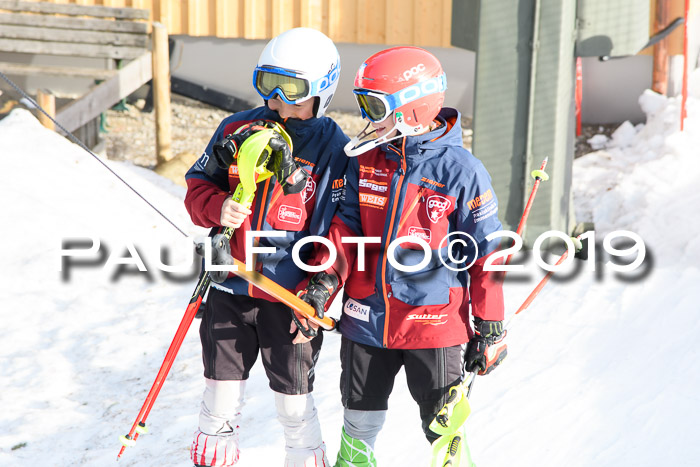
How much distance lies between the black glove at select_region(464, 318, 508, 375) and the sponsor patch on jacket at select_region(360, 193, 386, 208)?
0.60 m

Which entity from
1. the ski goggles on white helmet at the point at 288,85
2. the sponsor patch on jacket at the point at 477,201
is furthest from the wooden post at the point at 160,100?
the sponsor patch on jacket at the point at 477,201

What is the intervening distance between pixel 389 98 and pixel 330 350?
2726 millimetres

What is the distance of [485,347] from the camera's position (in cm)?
333

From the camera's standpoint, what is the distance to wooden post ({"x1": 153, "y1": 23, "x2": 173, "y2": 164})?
9.45 m

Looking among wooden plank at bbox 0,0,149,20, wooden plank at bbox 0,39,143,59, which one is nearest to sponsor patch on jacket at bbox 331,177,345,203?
wooden plank at bbox 0,39,143,59

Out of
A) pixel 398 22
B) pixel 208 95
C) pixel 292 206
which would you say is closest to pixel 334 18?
pixel 398 22

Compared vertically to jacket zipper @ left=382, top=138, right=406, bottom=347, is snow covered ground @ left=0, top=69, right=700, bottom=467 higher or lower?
lower

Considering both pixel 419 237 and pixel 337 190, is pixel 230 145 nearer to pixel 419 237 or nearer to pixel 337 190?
pixel 337 190

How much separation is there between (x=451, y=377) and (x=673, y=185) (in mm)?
4742

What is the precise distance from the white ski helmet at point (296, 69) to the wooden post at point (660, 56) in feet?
25.1

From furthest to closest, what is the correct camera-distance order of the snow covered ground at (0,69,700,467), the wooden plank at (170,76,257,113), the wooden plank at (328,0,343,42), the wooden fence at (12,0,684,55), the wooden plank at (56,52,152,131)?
the wooden plank at (170,76,257,113)
the wooden plank at (328,0,343,42)
the wooden fence at (12,0,684,55)
the wooden plank at (56,52,152,131)
the snow covered ground at (0,69,700,467)

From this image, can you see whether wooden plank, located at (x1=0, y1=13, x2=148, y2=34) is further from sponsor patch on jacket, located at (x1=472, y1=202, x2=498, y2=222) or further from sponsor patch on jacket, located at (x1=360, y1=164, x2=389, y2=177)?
sponsor patch on jacket, located at (x1=472, y1=202, x2=498, y2=222)

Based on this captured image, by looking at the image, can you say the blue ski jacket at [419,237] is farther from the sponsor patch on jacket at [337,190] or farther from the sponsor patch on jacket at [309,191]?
the sponsor patch on jacket at [309,191]

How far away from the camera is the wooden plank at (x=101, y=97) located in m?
9.08
